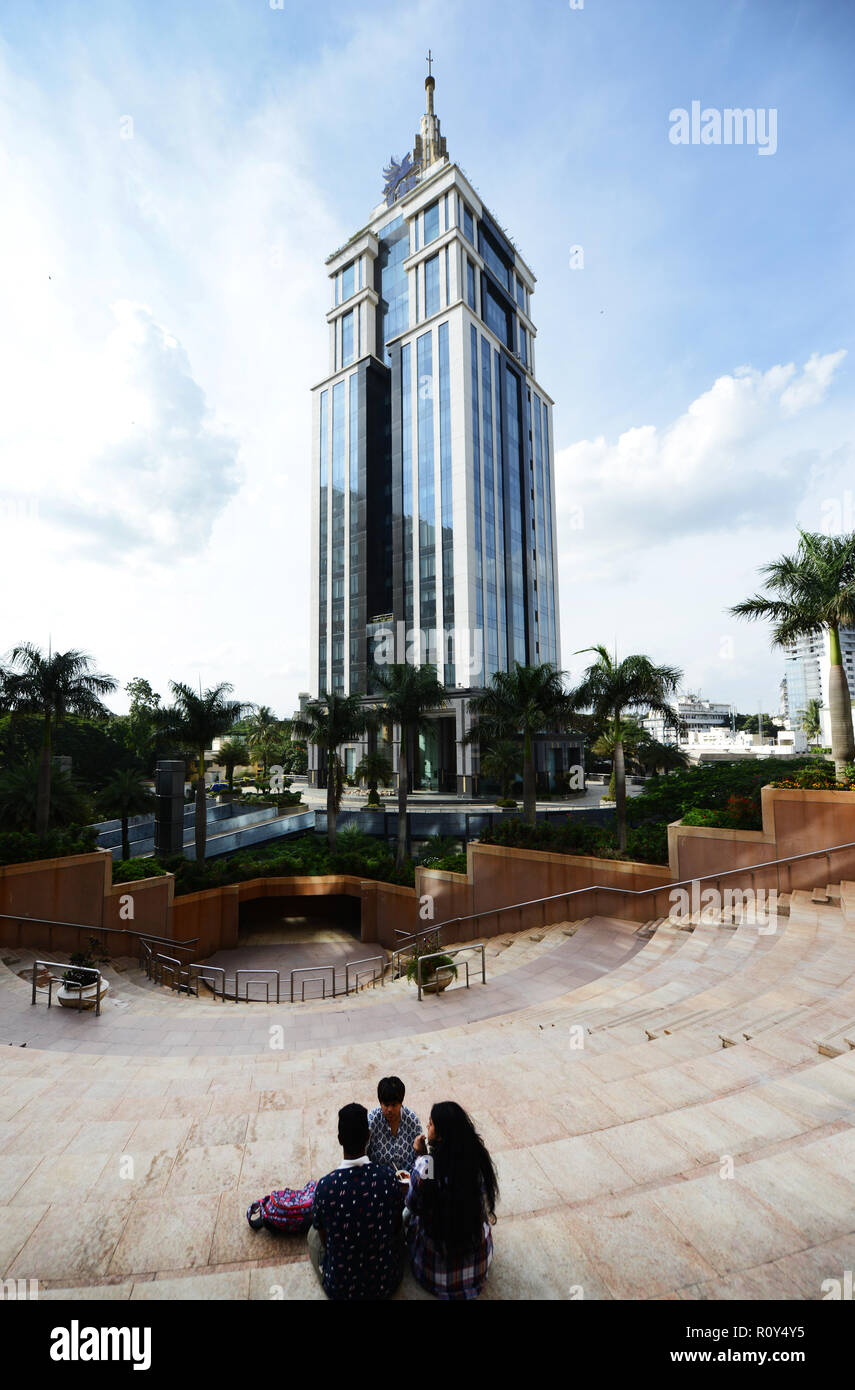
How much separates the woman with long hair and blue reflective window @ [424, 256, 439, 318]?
2695 inches

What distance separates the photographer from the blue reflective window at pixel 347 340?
64.1m

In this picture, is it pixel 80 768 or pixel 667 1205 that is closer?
pixel 667 1205

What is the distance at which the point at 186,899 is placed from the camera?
18.4 m

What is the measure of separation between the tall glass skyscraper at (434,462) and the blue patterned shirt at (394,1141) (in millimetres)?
42804

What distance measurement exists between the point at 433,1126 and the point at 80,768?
163 ft

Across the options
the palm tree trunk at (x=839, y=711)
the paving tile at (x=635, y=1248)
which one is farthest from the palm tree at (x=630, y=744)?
the paving tile at (x=635, y=1248)

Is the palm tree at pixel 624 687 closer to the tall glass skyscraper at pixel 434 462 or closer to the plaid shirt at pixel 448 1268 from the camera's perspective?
the plaid shirt at pixel 448 1268

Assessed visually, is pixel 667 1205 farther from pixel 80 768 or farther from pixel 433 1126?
pixel 80 768

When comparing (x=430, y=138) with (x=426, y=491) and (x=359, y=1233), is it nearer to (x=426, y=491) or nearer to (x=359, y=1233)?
(x=426, y=491)

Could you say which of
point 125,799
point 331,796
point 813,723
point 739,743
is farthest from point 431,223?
point 813,723

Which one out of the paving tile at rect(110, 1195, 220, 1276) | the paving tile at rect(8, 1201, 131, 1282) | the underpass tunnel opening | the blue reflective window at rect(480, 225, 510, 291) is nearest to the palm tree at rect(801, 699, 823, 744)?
the blue reflective window at rect(480, 225, 510, 291)

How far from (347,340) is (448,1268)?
254ft
